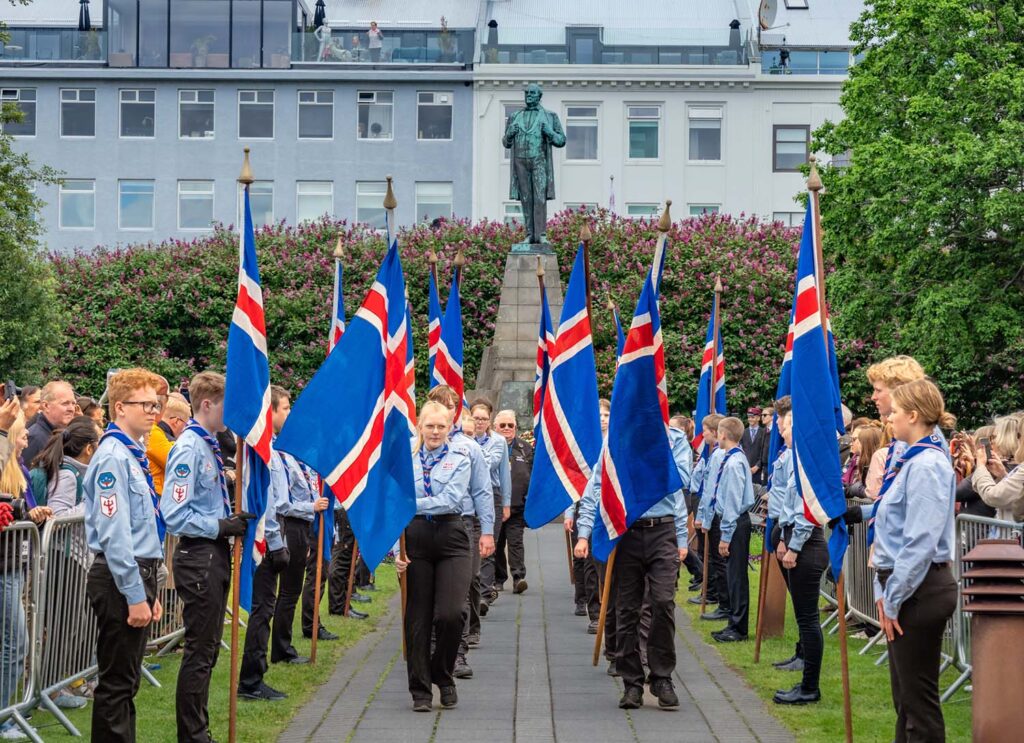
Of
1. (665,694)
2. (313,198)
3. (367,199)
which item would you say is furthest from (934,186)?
(313,198)

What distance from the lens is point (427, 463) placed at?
33.4 feet

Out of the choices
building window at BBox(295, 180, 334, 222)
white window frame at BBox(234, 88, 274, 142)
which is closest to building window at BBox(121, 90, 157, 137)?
white window frame at BBox(234, 88, 274, 142)

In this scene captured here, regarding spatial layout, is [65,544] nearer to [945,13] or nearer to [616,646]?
[616,646]

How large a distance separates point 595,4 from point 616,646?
47847 millimetres

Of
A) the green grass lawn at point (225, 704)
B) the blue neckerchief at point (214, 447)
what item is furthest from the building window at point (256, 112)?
the blue neckerchief at point (214, 447)

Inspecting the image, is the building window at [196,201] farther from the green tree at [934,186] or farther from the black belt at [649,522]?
the black belt at [649,522]

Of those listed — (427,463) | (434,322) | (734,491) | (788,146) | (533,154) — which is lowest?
(734,491)

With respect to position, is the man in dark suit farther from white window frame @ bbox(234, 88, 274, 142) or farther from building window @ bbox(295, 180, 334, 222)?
white window frame @ bbox(234, 88, 274, 142)

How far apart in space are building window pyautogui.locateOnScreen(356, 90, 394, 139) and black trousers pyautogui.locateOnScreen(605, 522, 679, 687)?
140 ft

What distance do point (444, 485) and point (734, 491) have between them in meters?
4.63


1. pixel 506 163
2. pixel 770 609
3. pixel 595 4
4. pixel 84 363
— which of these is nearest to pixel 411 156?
pixel 506 163

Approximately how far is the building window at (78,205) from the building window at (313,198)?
285 inches

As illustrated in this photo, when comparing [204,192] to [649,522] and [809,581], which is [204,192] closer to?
[649,522]

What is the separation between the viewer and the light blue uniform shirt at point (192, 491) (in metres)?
8.09
